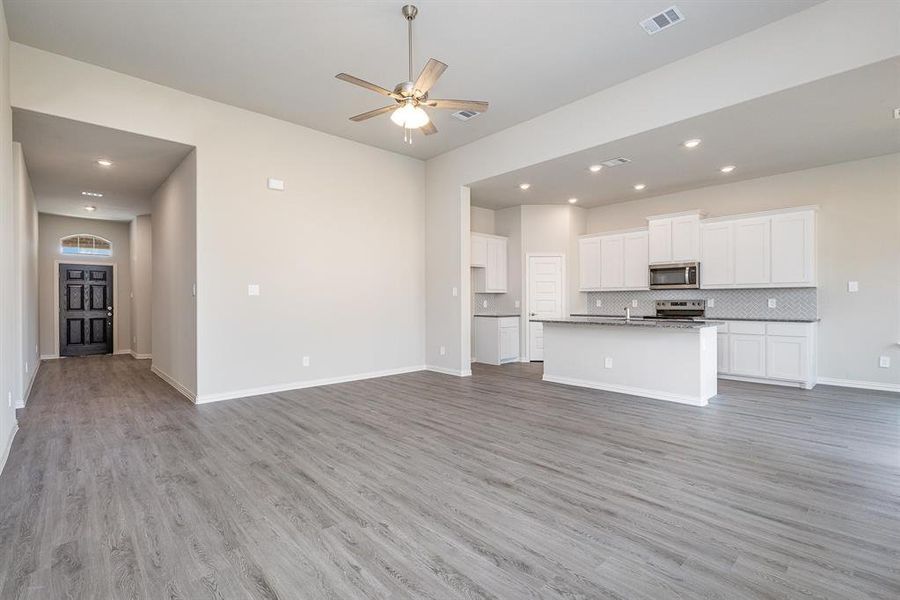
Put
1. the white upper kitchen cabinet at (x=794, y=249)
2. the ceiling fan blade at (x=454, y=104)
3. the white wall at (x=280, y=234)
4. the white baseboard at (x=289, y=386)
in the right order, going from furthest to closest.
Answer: the white upper kitchen cabinet at (x=794, y=249)
the white baseboard at (x=289, y=386)
the white wall at (x=280, y=234)
the ceiling fan blade at (x=454, y=104)

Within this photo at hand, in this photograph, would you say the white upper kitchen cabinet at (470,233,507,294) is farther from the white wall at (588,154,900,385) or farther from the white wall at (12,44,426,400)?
the white wall at (588,154,900,385)

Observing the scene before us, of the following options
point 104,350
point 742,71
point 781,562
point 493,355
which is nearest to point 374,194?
Answer: point 493,355

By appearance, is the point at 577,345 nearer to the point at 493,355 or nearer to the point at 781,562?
the point at 493,355

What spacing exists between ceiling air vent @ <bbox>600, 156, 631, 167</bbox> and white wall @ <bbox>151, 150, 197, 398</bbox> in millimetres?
4964

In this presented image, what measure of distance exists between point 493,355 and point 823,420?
4.67 m

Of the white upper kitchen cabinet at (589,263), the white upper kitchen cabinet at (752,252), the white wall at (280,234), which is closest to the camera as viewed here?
the white wall at (280,234)

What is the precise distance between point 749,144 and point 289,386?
6.25m

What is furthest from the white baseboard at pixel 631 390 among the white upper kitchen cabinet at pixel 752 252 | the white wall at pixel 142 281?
the white wall at pixel 142 281

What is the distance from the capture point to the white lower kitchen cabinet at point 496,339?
7762 millimetres

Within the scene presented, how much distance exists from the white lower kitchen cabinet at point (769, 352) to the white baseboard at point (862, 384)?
21 centimetres

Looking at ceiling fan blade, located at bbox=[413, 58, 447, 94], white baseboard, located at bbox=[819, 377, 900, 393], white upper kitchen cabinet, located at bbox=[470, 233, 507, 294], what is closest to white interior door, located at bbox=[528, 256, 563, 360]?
white upper kitchen cabinet, located at bbox=[470, 233, 507, 294]

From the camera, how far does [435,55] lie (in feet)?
13.1

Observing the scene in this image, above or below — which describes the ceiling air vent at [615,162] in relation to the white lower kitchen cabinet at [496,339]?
above

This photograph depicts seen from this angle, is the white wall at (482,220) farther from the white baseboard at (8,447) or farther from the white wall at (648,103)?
the white baseboard at (8,447)
